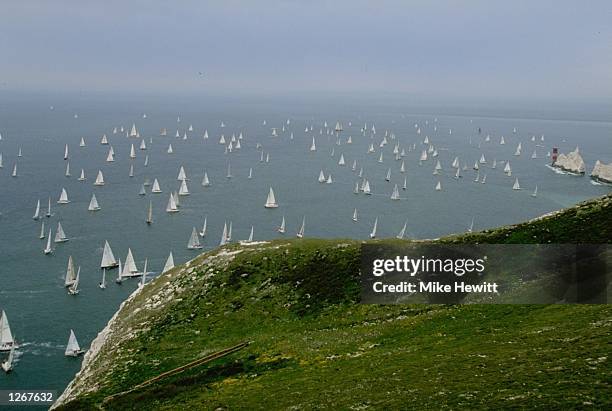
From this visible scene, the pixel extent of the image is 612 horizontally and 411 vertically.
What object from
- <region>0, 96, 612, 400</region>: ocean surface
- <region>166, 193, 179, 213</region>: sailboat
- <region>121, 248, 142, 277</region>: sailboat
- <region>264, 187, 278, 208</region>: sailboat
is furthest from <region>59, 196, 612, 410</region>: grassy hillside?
<region>264, 187, 278, 208</region>: sailboat

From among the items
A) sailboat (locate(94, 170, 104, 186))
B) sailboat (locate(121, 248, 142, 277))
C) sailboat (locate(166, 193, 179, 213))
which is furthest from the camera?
sailboat (locate(94, 170, 104, 186))

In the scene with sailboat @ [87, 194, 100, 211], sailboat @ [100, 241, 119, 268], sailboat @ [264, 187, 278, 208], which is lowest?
sailboat @ [100, 241, 119, 268]

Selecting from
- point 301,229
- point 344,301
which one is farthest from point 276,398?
point 301,229

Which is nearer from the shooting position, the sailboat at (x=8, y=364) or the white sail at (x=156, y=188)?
the sailboat at (x=8, y=364)

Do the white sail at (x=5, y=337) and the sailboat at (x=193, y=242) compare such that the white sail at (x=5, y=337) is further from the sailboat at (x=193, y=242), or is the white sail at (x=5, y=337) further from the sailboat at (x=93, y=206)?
the sailboat at (x=93, y=206)

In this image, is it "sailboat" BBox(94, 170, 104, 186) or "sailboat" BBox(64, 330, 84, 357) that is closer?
"sailboat" BBox(64, 330, 84, 357)

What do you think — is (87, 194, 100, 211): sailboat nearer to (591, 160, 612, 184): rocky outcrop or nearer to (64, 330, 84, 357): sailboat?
(64, 330, 84, 357): sailboat

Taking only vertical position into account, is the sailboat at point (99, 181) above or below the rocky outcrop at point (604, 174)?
below

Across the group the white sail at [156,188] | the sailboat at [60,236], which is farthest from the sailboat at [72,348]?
the white sail at [156,188]

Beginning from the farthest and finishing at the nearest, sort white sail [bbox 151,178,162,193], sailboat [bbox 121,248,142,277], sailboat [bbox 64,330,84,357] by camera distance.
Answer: white sail [bbox 151,178,162,193]
sailboat [bbox 121,248,142,277]
sailboat [bbox 64,330,84,357]
